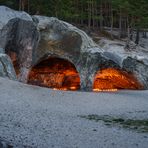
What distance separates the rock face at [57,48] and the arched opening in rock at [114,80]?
30.5 inches

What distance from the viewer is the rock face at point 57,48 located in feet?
93.5

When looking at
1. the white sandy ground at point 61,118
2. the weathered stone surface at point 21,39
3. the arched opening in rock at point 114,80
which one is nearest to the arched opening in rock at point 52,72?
the arched opening in rock at point 114,80

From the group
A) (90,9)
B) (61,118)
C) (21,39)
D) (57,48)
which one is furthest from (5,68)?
(90,9)

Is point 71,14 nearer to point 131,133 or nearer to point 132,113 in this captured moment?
point 132,113

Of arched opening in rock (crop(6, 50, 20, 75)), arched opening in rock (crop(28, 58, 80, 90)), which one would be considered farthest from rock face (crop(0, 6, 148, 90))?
arched opening in rock (crop(28, 58, 80, 90))

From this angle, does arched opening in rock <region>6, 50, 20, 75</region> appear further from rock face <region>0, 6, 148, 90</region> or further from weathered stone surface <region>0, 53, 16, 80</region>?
weathered stone surface <region>0, 53, 16, 80</region>

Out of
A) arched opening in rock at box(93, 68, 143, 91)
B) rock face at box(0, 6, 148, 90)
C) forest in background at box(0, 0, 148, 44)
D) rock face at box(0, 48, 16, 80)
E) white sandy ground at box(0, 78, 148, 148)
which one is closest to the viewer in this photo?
white sandy ground at box(0, 78, 148, 148)

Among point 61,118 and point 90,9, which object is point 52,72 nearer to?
point 61,118

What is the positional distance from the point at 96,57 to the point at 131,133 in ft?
57.7

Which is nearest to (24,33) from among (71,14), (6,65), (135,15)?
(6,65)

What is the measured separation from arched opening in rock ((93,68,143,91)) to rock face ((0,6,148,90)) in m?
0.77

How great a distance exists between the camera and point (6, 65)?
2462cm

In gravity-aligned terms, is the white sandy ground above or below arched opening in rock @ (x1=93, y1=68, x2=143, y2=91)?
above

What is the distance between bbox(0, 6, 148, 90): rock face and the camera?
2850 centimetres
